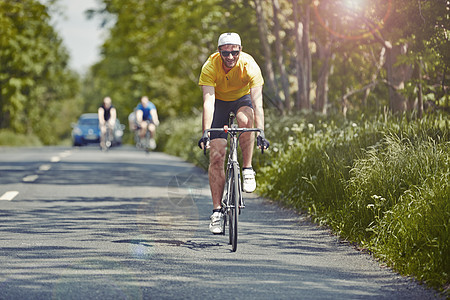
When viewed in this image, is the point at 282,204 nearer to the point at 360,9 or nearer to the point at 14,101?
the point at 360,9

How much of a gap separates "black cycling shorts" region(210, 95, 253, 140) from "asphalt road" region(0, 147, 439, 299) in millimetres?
1072

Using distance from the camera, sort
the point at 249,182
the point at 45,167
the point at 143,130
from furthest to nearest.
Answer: the point at 143,130, the point at 45,167, the point at 249,182

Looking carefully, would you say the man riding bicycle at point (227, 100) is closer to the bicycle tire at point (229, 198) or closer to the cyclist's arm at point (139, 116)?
the bicycle tire at point (229, 198)

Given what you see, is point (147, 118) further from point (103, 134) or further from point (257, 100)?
point (257, 100)

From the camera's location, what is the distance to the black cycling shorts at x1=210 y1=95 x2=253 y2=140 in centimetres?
801

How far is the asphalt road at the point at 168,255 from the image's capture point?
5.75 m

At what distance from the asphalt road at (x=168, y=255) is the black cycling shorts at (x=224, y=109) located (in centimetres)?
107

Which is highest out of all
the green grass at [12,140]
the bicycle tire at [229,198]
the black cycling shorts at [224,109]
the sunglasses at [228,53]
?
the sunglasses at [228,53]

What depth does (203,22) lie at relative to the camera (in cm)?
2830

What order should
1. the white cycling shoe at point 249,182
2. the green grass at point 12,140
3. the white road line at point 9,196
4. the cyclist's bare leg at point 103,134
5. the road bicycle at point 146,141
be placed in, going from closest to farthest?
the white cycling shoe at point 249,182, the white road line at point 9,196, the road bicycle at point 146,141, the cyclist's bare leg at point 103,134, the green grass at point 12,140

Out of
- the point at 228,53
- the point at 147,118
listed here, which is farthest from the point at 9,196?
the point at 147,118

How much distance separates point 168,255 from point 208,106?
1428mm

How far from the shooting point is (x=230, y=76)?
7789mm

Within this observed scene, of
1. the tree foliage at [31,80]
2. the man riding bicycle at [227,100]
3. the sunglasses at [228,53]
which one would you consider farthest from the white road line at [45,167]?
the tree foliage at [31,80]
